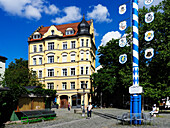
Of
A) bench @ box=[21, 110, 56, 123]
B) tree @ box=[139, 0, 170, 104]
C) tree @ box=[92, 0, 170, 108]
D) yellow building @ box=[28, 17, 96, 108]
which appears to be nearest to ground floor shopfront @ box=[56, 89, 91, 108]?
yellow building @ box=[28, 17, 96, 108]

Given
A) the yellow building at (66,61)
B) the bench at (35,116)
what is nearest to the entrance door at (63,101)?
the yellow building at (66,61)

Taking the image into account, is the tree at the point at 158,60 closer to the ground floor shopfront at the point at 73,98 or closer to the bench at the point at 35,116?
the bench at the point at 35,116

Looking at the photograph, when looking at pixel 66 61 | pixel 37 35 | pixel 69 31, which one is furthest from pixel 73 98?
pixel 37 35

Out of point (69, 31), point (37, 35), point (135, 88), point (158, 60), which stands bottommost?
point (135, 88)

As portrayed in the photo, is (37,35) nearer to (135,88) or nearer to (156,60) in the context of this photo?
(156,60)

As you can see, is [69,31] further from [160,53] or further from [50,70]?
[160,53]

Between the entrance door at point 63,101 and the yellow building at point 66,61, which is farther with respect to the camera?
the entrance door at point 63,101

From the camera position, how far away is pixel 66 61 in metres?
56.4

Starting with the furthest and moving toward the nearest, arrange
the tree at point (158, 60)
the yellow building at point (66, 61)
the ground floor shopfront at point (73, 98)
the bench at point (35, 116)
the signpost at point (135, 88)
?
the yellow building at point (66, 61) < the ground floor shopfront at point (73, 98) < the tree at point (158, 60) < the bench at point (35, 116) < the signpost at point (135, 88)

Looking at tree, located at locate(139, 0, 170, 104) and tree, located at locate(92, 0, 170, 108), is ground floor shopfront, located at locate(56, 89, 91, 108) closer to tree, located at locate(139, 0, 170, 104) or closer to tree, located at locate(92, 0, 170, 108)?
tree, located at locate(92, 0, 170, 108)

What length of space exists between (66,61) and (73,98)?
352 inches

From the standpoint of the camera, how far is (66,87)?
55344 millimetres

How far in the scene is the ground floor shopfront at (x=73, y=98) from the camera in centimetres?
5344

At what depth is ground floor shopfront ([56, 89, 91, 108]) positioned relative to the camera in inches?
2104
